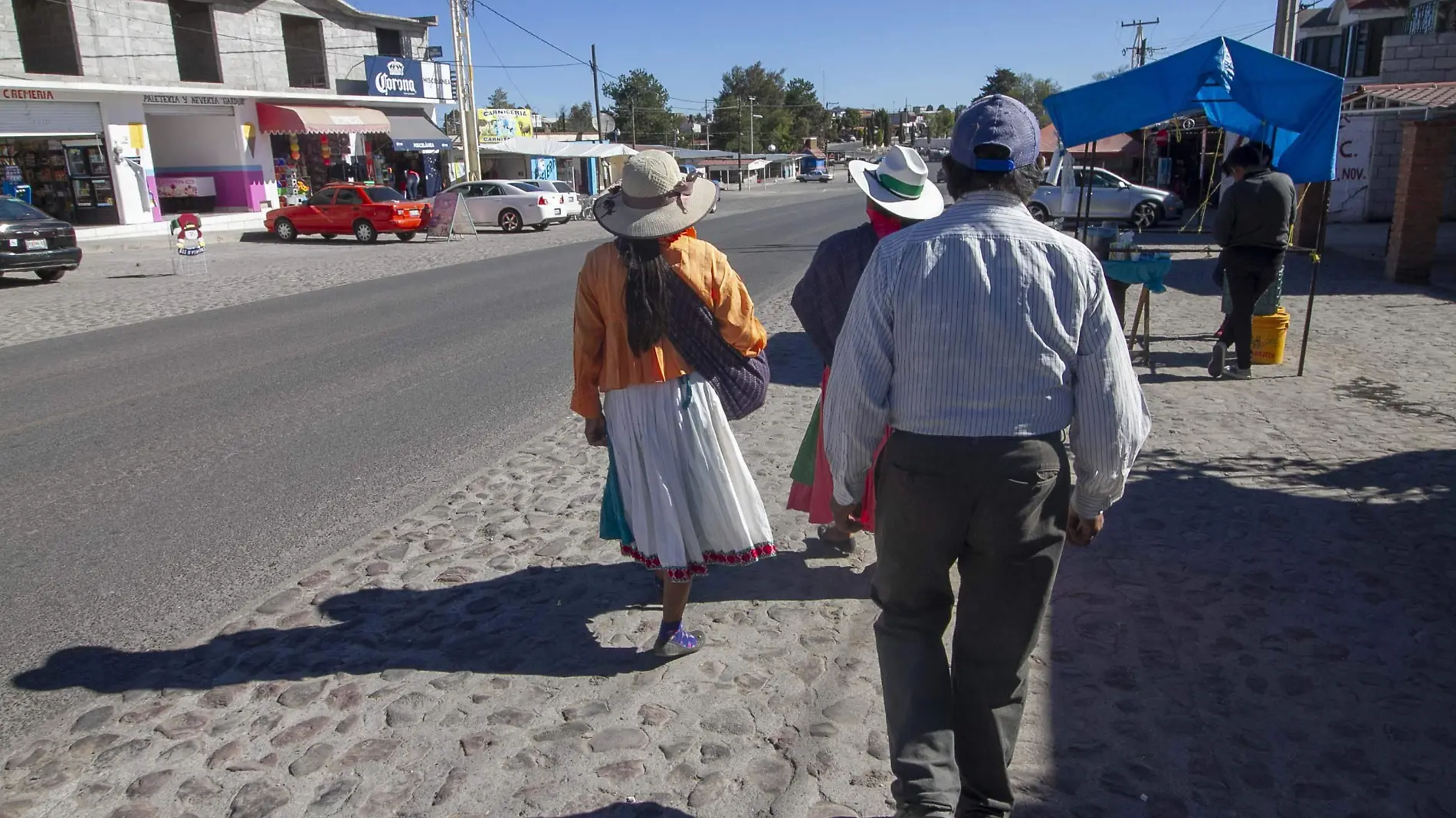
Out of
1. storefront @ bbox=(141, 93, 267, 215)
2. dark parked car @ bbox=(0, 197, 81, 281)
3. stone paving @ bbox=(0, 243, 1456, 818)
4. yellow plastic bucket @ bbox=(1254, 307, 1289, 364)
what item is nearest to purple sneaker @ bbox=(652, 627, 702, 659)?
stone paving @ bbox=(0, 243, 1456, 818)

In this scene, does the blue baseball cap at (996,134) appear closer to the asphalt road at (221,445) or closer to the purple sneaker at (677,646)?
the purple sneaker at (677,646)

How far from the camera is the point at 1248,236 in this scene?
7.43m

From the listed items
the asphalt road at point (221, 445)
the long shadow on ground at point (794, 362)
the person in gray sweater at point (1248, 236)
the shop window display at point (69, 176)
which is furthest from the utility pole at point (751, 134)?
the person in gray sweater at point (1248, 236)

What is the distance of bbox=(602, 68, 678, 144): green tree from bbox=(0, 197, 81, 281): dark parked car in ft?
257

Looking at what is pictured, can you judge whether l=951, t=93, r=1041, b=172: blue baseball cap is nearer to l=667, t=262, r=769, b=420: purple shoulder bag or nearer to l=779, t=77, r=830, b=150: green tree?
l=667, t=262, r=769, b=420: purple shoulder bag

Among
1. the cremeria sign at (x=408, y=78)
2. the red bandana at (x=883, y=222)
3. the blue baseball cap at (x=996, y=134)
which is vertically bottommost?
the red bandana at (x=883, y=222)

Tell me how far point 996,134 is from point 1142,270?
650 cm

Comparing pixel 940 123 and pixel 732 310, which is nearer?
pixel 732 310

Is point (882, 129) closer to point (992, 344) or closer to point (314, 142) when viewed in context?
point (314, 142)

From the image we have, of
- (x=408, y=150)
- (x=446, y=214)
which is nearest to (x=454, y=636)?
(x=446, y=214)

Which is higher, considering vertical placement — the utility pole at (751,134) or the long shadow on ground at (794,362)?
the utility pole at (751,134)

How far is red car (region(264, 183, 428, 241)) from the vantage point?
24.8m

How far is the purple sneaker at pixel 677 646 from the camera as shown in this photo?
12.1 ft

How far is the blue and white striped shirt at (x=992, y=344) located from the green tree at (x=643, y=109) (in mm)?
93042
